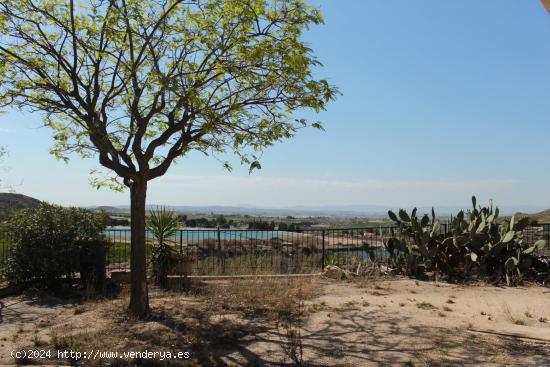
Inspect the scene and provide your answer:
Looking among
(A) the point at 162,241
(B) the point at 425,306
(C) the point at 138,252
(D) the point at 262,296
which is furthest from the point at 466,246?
(C) the point at 138,252

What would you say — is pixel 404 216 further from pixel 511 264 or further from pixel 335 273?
pixel 511 264

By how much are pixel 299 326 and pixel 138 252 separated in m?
2.94

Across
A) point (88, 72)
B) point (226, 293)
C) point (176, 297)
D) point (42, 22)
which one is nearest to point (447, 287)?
point (226, 293)

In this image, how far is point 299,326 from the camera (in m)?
7.79

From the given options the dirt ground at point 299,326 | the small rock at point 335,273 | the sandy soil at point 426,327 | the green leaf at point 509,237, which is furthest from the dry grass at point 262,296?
the green leaf at point 509,237

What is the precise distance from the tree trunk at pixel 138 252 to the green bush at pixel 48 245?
3.01 m

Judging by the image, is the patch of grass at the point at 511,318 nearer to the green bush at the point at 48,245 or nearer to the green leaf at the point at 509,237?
the green leaf at the point at 509,237

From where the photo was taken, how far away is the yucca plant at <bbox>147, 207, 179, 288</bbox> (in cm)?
1144

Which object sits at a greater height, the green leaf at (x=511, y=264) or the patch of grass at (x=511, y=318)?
the green leaf at (x=511, y=264)

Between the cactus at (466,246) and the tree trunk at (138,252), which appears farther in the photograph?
the cactus at (466,246)

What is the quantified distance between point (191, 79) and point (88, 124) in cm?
199

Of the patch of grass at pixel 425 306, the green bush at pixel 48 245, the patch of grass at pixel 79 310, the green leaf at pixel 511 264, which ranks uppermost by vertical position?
the green bush at pixel 48 245

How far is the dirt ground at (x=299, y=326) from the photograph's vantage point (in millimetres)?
6242

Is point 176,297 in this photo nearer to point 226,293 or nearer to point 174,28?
point 226,293
